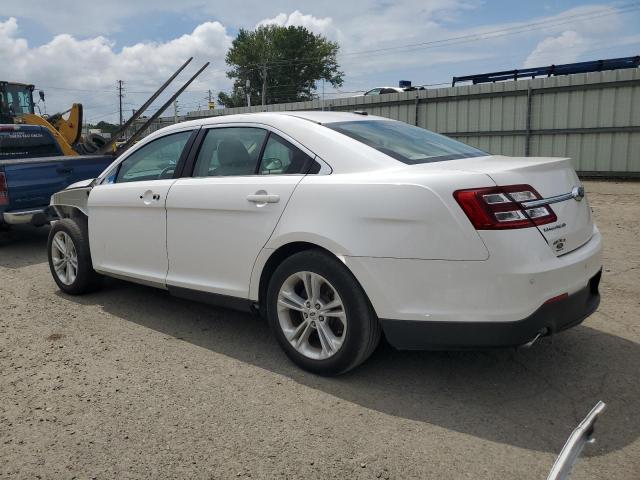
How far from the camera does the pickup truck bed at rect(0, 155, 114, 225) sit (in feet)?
A: 24.5

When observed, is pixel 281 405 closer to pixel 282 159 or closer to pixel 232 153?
pixel 282 159

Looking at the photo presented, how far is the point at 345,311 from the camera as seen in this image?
10.6 feet

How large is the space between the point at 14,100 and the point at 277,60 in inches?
2349

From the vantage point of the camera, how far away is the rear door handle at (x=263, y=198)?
3540 mm

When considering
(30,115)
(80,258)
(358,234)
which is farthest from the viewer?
(30,115)

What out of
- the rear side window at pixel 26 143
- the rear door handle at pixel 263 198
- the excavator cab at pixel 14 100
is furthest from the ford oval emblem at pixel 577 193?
the excavator cab at pixel 14 100

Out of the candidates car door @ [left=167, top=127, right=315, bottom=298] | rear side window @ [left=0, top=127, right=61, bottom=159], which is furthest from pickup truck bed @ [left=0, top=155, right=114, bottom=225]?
car door @ [left=167, top=127, right=315, bottom=298]

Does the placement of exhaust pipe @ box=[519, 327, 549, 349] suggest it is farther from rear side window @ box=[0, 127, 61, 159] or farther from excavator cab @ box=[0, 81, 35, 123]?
excavator cab @ box=[0, 81, 35, 123]

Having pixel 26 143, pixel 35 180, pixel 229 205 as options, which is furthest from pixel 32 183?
pixel 229 205

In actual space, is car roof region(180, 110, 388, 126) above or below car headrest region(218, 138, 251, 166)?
above

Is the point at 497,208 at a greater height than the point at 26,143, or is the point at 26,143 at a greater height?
the point at 26,143

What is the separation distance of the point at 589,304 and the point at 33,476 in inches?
118

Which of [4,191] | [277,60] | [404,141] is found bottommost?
[4,191]

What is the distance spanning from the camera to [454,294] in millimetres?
2893
